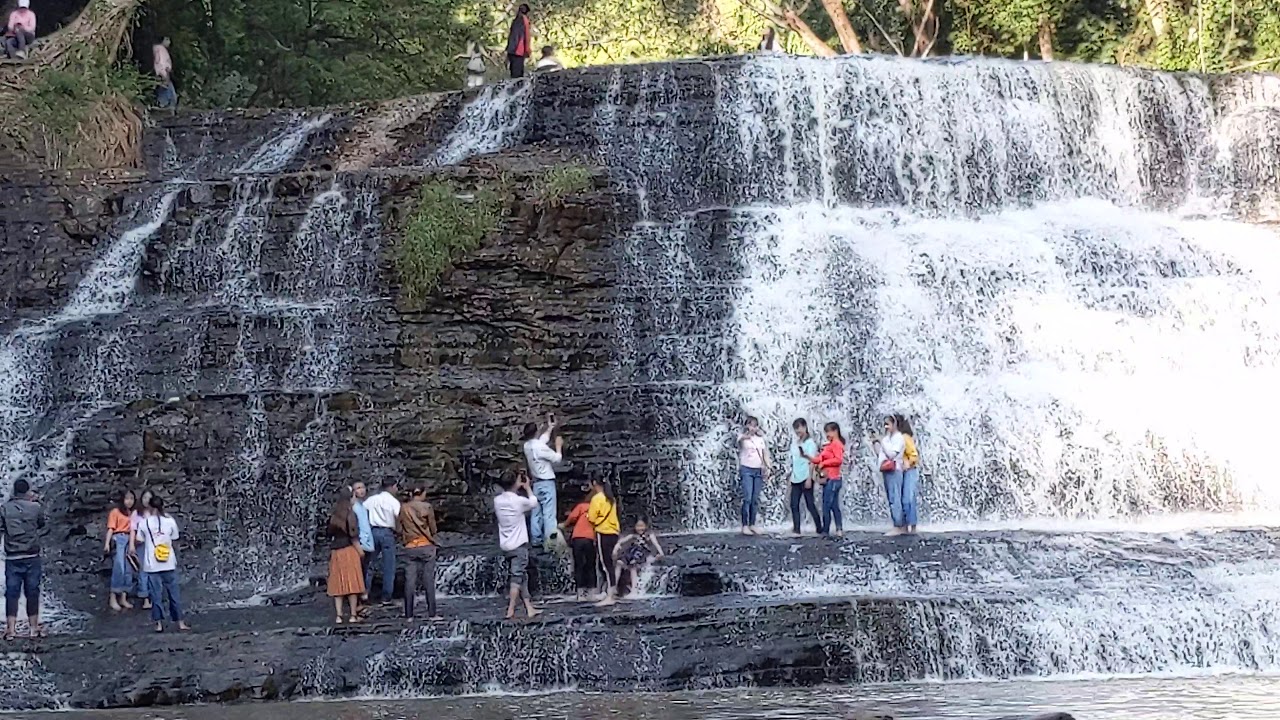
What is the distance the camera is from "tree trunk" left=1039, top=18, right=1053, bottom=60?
118ft

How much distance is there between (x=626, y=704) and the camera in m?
12.9

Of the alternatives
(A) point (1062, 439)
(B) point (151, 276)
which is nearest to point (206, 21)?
(B) point (151, 276)

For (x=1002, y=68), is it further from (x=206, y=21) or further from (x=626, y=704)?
(x=626, y=704)

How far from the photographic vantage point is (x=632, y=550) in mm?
15391

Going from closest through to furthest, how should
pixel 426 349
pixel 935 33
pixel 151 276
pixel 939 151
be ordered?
pixel 426 349 → pixel 151 276 → pixel 939 151 → pixel 935 33

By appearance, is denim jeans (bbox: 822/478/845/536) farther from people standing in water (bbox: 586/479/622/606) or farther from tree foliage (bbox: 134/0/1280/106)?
tree foliage (bbox: 134/0/1280/106)

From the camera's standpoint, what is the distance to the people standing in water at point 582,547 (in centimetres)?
1538

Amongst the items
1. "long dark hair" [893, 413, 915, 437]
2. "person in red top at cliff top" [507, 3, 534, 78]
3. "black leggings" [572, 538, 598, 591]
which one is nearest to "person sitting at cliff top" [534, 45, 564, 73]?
"person in red top at cliff top" [507, 3, 534, 78]

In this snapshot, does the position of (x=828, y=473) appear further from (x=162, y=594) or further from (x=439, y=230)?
(x=162, y=594)

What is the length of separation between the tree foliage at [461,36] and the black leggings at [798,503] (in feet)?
50.0

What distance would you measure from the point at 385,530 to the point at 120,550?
2.54 m

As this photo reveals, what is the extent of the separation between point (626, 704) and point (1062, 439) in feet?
26.5

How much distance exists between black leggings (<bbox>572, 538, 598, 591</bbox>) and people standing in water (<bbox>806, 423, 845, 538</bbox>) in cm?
268

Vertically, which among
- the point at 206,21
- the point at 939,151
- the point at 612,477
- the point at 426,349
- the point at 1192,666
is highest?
the point at 206,21
